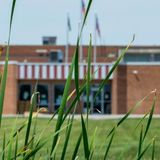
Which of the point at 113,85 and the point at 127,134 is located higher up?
the point at 113,85

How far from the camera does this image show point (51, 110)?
4491cm

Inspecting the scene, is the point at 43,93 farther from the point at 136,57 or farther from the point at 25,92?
the point at 136,57

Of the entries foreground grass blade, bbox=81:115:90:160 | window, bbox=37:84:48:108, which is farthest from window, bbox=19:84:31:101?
foreground grass blade, bbox=81:115:90:160

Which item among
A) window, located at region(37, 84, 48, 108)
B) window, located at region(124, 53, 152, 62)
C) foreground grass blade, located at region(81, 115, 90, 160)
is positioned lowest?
foreground grass blade, located at region(81, 115, 90, 160)

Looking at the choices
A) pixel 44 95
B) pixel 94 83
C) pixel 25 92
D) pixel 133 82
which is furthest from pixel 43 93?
pixel 133 82

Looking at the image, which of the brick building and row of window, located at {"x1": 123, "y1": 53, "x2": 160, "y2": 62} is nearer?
the brick building

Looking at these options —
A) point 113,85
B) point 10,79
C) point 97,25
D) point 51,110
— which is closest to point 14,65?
point 10,79

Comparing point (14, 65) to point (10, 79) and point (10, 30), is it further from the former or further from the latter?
point (10, 30)

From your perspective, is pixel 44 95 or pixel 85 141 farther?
pixel 44 95

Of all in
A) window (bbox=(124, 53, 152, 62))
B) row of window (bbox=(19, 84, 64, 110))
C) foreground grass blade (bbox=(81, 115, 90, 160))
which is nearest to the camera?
foreground grass blade (bbox=(81, 115, 90, 160))

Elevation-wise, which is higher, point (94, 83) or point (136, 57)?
point (136, 57)

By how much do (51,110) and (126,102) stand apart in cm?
522

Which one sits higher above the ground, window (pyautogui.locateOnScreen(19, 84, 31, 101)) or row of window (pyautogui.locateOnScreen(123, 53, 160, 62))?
row of window (pyautogui.locateOnScreen(123, 53, 160, 62))

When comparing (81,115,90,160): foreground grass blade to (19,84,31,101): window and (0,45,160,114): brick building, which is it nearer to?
(0,45,160,114): brick building
